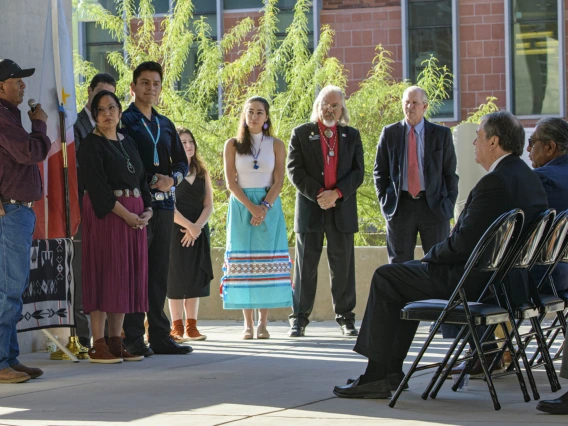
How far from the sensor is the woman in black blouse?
836 cm

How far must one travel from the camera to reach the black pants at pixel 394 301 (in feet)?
20.9

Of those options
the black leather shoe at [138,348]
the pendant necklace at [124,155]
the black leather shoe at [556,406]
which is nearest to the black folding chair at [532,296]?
the black leather shoe at [556,406]

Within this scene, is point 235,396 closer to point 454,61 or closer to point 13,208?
point 13,208

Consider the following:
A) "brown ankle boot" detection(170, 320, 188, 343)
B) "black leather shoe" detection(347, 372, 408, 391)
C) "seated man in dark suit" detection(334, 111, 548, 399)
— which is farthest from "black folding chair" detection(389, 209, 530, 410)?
"brown ankle boot" detection(170, 320, 188, 343)

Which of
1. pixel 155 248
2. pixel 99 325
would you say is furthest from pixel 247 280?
pixel 99 325

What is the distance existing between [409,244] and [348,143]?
3.39 ft

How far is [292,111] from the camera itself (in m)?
15.1

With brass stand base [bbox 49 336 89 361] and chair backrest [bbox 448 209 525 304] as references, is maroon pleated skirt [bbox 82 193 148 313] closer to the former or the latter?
brass stand base [bbox 49 336 89 361]

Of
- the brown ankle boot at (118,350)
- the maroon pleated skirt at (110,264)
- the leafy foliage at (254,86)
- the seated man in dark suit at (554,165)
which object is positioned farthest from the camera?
the leafy foliage at (254,86)

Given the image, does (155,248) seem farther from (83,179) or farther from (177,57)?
(177,57)

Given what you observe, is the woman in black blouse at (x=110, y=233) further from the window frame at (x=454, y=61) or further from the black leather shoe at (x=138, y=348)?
the window frame at (x=454, y=61)

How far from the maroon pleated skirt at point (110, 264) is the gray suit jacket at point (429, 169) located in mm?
2707

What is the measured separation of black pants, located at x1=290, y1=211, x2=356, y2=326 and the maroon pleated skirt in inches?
85.7

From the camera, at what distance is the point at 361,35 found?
21.0m
